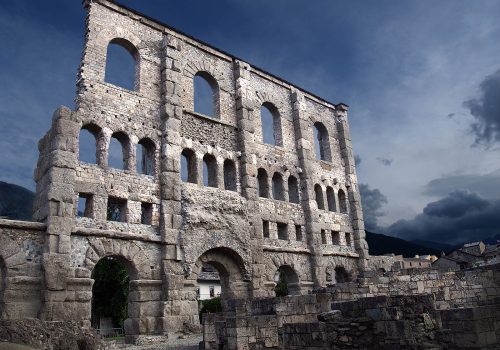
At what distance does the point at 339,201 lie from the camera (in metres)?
24.9

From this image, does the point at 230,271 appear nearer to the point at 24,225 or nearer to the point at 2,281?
the point at 24,225

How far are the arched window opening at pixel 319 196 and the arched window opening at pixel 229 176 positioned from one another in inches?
232

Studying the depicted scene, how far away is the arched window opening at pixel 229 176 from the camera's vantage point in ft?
62.2

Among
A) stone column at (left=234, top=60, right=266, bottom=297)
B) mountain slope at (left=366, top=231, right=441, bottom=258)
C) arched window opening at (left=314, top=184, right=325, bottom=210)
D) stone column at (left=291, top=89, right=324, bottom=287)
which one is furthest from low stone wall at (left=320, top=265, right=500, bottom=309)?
mountain slope at (left=366, top=231, right=441, bottom=258)

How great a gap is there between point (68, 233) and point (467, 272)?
13.6 meters

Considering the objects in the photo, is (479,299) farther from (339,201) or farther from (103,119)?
(103,119)

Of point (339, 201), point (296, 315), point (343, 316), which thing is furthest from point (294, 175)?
point (343, 316)

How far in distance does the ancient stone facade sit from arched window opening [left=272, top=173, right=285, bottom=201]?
56mm

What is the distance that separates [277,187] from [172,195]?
22.2 feet

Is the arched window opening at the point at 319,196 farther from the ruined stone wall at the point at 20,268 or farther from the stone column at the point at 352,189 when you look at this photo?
the ruined stone wall at the point at 20,268

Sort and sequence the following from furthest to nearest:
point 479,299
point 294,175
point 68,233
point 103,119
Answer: point 294,175
point 103,119
point 479,299
point 68,233

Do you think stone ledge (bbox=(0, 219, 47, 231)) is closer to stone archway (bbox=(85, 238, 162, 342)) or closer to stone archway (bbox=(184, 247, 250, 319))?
stone archway (bbox=(85, 238, 162, 342))

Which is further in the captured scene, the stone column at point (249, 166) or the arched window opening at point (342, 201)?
the arched window opening at point (342, 201)

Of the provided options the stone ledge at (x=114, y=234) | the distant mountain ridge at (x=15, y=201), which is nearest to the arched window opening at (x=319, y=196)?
the stone ledge at (x=114, y=234)
